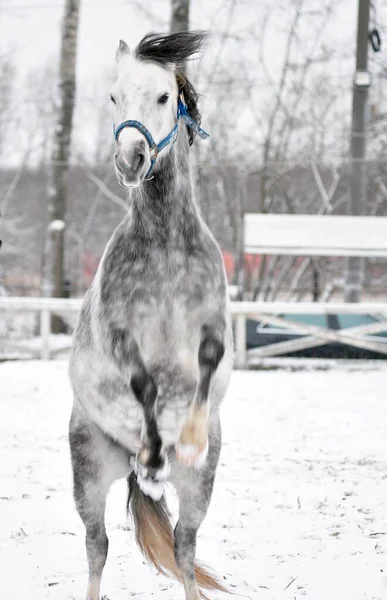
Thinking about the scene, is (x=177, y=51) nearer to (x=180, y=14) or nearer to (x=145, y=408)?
(x=145, y=408)

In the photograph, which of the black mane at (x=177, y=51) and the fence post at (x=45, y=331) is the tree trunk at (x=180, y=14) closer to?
the fence post at (x=45, y=331)

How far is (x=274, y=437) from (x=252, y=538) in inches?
80.6

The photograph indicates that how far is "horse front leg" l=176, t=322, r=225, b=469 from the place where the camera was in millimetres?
2355

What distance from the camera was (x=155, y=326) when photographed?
234 centimetres

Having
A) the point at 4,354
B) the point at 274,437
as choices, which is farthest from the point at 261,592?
the point at 4,354

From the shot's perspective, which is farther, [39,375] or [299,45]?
[299,45]

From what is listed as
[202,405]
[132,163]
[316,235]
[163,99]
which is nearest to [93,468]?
[202,405]

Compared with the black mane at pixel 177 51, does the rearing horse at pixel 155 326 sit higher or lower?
lower

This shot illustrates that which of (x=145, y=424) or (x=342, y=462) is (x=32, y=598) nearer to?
(x=145, y=424)

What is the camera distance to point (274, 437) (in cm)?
555

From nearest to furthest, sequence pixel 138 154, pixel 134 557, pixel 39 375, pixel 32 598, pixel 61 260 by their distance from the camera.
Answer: pixel 138 154 → pixel 32 598 → pixel 134 557 → pixel 39 375 → pixel 61 260

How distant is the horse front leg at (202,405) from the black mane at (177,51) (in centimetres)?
87

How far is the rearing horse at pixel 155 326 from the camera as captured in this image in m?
2.34

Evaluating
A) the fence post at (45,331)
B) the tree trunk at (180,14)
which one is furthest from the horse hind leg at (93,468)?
the tree trunk at (180,14)
